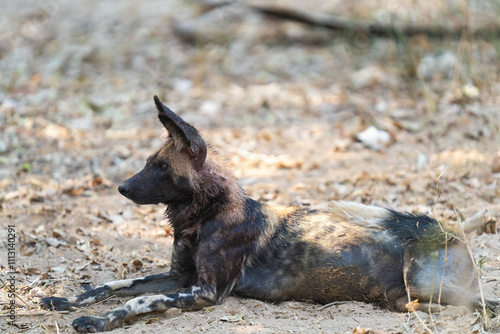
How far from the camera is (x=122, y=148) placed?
336 inches

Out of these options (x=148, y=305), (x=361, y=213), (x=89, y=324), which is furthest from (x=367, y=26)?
(x=89, y=324)

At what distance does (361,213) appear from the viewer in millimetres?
4730

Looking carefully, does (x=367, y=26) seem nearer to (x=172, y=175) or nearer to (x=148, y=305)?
(x=172, y=175)

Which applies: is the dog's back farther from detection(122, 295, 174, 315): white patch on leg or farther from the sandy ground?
detection(122, 295, 174, 315): white patch on leg

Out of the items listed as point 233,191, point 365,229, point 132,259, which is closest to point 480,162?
point 365,229

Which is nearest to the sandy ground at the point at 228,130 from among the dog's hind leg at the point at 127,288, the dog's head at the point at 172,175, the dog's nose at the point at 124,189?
the dog's hind leg at the point at 127,288

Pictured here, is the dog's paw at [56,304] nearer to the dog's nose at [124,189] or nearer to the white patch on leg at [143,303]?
the white patch on leg at [143,303]

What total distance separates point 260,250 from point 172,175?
896mm

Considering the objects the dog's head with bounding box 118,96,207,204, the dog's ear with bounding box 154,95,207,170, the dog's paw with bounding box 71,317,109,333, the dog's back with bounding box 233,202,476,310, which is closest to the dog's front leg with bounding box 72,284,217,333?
the dog's paw with bounding box 71,317,109,333

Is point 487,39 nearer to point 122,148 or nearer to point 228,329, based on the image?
point 122,148

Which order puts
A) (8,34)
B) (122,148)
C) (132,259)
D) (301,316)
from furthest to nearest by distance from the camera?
(8,34), (122,148), (132,259), (301,316)

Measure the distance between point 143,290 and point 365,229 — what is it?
1832 mm

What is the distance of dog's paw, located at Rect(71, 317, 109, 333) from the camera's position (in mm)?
4090

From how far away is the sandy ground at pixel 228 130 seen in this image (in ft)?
15.7
